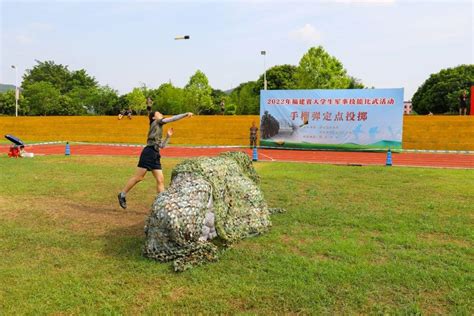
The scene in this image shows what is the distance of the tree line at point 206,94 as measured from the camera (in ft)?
136

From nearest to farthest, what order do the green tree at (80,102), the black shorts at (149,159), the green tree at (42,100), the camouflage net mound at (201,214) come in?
the camouflage net mound at (201,214) → the black shorts at (149,159) → the green tree at (42,100) → the green tree at (80,102)

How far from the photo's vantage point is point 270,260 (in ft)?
14.9

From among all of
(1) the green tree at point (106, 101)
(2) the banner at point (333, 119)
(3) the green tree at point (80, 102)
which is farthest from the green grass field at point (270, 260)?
(1) the green tree at point (106, 101)

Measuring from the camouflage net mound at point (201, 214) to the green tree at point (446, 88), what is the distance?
51076 mm

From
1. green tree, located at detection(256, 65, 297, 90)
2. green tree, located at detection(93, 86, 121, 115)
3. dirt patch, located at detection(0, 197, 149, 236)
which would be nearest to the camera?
dirt patch, located at detection(0, 197, 149, 236)

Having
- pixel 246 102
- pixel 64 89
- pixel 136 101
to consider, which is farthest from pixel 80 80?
pixel 246 102

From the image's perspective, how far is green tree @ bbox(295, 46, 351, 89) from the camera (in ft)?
134

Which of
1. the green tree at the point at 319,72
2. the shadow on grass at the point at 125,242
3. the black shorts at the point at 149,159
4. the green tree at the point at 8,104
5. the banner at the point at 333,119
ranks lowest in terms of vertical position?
the shadow on grass at the point at 125,242

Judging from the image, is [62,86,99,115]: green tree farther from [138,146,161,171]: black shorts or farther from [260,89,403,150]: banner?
[138,146,161,171]: black shorts

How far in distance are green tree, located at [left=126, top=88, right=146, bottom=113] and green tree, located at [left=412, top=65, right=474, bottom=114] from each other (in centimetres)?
3764

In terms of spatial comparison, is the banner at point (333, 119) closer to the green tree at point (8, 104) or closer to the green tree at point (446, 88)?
the green tree at point (446, 88)

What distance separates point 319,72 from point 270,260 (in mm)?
38317

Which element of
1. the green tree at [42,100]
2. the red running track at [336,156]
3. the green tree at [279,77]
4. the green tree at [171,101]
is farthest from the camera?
the green tree at [279,77]

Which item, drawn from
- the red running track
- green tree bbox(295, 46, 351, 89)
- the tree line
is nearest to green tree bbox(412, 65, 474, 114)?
the tree line
